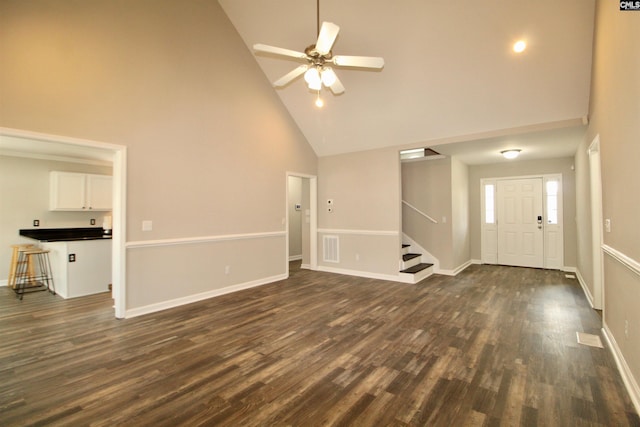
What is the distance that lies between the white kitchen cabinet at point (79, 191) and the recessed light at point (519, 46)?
24.7 ft

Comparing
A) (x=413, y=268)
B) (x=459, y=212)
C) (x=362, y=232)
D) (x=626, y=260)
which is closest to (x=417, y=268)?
(x=413, y=268)

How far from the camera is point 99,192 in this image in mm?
6160

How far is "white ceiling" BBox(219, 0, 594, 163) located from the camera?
3.32 metres

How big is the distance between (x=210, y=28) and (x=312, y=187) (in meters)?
3.55

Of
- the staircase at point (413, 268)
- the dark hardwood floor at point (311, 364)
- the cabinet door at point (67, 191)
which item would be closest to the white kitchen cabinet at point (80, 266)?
the dark hardwood floor at point (311, 364)

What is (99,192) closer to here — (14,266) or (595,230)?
(14,266)

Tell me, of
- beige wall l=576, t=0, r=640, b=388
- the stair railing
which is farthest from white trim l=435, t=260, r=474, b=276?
beige wall l=576, t=0, r=640, b=388

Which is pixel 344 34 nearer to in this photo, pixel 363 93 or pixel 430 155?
pixel 363 93

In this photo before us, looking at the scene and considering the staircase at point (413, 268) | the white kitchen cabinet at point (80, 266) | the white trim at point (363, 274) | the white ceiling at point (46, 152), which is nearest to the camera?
the white ceiling at point (46, 152)

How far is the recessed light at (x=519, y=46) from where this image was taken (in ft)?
11.2

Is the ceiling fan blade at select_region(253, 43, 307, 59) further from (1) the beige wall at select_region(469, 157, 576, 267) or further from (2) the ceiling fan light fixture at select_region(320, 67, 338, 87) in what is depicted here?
(1) the beige wall at select_region(469, 157, 576, 267)

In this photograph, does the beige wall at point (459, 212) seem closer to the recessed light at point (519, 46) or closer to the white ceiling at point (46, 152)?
the recessed light at point (519, 46)

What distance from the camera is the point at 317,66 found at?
304 cm

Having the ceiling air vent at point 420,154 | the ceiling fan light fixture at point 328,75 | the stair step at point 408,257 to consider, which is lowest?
the stair step at point 408,257
